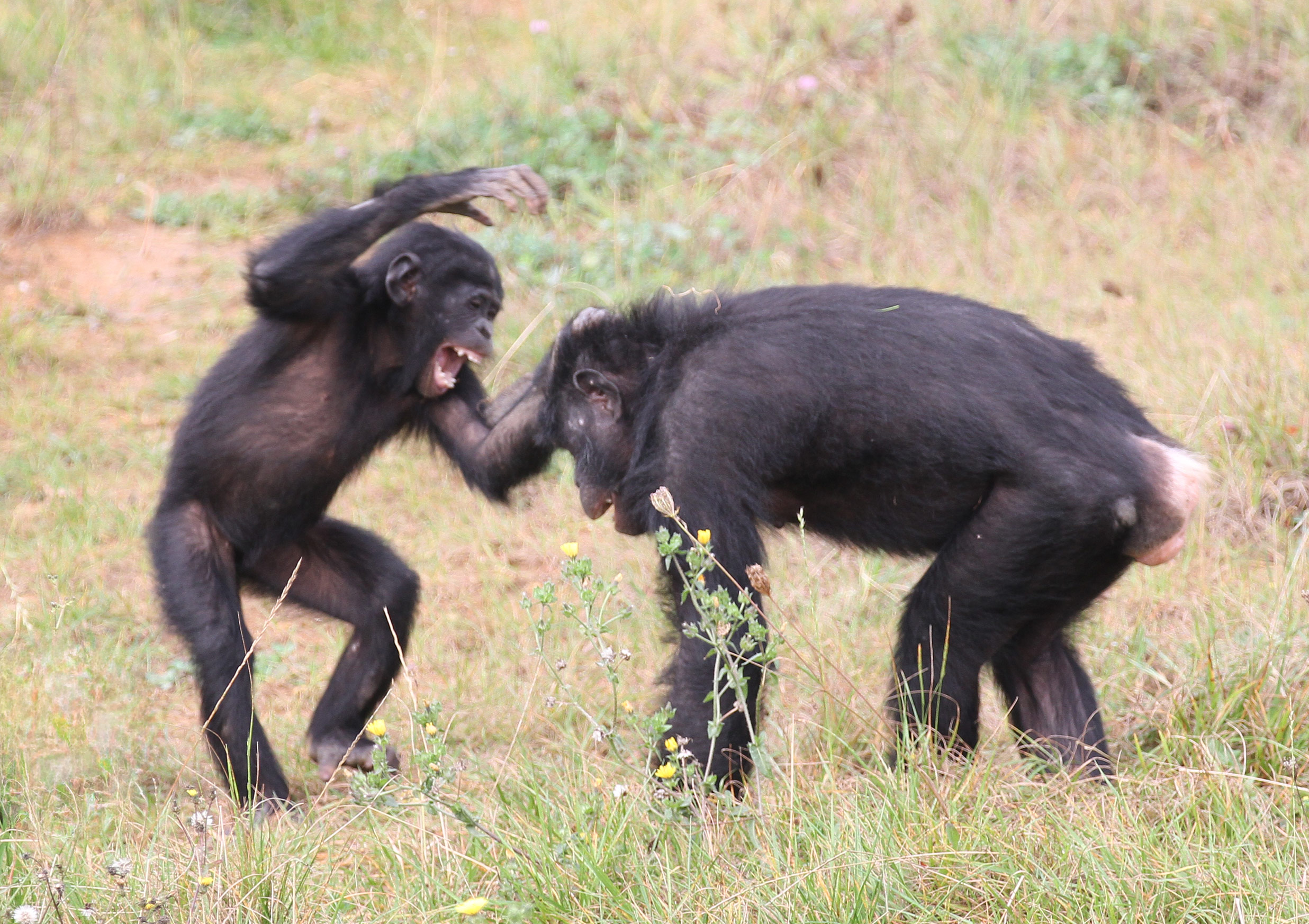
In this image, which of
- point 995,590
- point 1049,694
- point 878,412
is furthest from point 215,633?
point 1049,694

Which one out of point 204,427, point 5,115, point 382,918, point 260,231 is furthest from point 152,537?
point 5,115

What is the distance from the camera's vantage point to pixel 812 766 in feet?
12.5

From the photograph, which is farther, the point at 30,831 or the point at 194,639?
the point at 194,639

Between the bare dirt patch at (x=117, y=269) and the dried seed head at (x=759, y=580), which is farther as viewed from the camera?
the bare dirt patch at (x=117, y=269)

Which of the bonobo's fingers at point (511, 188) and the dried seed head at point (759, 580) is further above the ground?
the bonobo's fingers at point (511, 188)

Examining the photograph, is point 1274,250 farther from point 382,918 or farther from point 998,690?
point 382,918

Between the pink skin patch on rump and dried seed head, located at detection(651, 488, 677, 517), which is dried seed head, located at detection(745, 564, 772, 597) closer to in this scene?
dried seed head, located at detection(651, 488, 677, 517)

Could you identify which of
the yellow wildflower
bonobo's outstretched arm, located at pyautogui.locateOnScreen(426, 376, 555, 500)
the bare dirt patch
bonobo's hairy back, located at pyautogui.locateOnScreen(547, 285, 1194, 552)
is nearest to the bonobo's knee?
bonobo's outstretched arm, located at pyautogui.locateOnScreen(426, 376, 555, 500)

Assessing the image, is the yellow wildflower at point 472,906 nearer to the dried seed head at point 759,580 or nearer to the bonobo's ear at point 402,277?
the dried seed head at point 759,580

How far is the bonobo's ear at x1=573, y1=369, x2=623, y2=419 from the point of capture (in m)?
4.25

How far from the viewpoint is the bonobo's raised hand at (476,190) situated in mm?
4395

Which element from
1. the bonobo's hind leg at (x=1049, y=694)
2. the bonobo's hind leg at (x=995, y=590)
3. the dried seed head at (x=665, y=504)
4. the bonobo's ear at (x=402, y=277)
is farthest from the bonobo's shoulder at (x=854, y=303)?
the bonobo's ear at (x=402, y=277)

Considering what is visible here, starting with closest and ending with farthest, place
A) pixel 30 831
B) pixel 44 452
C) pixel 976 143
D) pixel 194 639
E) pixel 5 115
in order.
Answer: pixel 30 831
pixel 194 639
pixel 44 452
pixel 976 143
pixel 5 115

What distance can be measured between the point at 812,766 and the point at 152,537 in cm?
230
